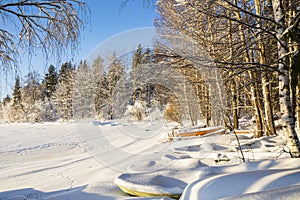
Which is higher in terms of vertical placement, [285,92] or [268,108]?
[285,92]

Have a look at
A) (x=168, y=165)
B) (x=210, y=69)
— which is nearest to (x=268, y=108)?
(x=210, y=69)

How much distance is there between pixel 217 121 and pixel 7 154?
7805 millimetres

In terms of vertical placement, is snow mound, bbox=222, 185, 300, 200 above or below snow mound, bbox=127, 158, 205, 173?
above

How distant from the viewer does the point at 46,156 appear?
7.36 meters

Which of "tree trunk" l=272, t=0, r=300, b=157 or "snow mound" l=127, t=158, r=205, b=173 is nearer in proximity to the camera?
"tree trunk" l=272, t=0, r=300, b=157

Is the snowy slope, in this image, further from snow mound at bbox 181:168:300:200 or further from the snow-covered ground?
snow mound at bbox 181:168:300:200

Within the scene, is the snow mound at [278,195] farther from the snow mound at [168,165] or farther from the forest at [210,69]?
the snow mound at [168,165]

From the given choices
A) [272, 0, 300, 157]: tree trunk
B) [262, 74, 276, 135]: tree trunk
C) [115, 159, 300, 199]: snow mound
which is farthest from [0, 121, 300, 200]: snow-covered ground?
[262, 74, 276, 135]: tree trunk

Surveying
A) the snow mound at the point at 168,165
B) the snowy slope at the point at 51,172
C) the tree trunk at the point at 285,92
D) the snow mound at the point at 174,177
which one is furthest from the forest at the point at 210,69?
the snowy slope at the point at 51,172

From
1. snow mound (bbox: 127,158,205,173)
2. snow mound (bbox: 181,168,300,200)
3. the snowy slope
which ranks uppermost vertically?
snow mound (bbox: 181,168,300,200)

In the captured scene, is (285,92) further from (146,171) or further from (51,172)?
(51,172)

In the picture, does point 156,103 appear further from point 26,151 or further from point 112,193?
point 112,193

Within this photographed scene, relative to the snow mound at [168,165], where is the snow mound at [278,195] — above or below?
above

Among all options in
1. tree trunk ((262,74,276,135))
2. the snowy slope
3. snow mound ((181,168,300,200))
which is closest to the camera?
snow mound ((181,168,300,200))
